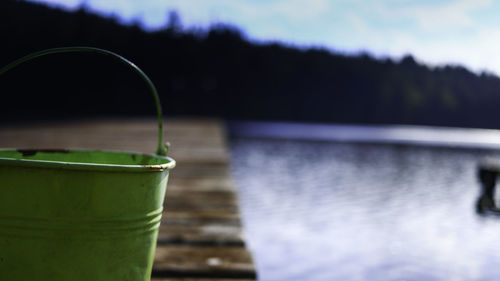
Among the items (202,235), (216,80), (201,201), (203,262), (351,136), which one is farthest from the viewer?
(216,80)

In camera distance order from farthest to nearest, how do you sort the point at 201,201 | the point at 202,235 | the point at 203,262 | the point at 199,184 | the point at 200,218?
the point at 199,184
the point at 201,201
the point at 200,218
the point at 202,235
the point at 203,262

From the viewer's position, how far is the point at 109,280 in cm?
161

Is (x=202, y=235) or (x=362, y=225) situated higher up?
(x=202, y=235)

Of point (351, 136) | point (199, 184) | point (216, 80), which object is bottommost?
point (351, 136)

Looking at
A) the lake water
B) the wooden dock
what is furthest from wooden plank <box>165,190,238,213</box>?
the lake water

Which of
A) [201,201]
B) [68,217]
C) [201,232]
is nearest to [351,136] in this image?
[201,201]

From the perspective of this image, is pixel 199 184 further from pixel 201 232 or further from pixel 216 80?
pixel 216 80

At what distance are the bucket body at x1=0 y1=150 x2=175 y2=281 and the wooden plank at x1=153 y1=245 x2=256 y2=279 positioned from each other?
0.73 metres

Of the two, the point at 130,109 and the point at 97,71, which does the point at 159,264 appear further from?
the point at 130,109

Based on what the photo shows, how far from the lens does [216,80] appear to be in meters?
68.0

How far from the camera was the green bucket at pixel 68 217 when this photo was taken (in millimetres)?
1477

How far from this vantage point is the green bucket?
1.48m

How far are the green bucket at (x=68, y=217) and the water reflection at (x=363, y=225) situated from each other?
17.1ft

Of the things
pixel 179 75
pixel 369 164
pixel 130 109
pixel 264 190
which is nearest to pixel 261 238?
pixel 264 190
